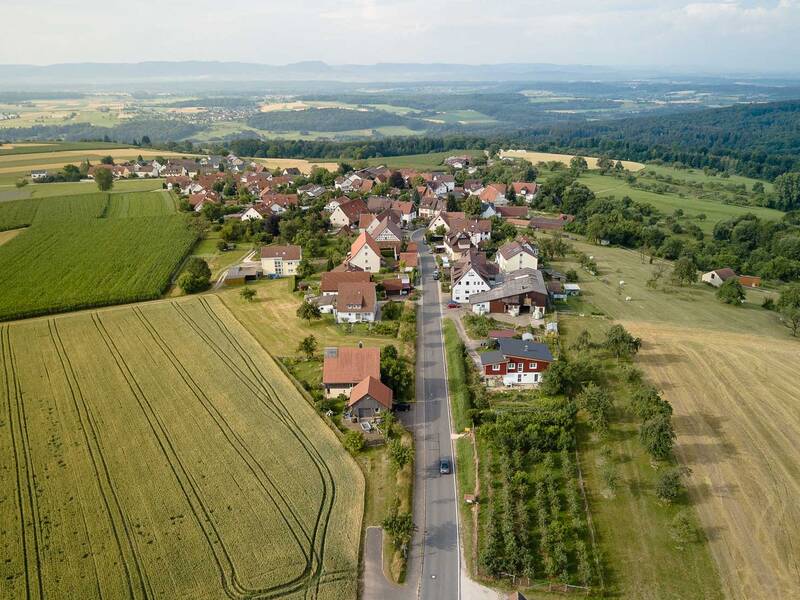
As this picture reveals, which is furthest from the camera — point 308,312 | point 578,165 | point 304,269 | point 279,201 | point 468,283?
point 578,165

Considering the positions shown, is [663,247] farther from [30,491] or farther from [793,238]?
[30,491]

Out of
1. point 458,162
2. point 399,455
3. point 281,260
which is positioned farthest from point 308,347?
point 458,162

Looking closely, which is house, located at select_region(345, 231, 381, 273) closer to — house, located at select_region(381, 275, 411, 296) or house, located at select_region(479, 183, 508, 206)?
house, located at select_region(381, 275, 411, 296)

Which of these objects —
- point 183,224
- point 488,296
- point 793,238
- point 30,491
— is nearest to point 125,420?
point 30,491

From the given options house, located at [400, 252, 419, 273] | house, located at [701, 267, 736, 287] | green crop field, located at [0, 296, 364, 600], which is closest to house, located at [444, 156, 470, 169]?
house, located at [400, 252, 419, 273]

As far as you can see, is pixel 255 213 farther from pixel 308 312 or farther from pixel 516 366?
pixel 516 366
